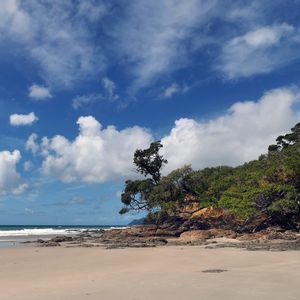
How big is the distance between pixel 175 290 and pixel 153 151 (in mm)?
42923

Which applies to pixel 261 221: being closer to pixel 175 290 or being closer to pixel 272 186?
pixel 272 186

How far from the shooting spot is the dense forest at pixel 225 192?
110 feet

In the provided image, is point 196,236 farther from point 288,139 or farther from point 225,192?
point 288,139

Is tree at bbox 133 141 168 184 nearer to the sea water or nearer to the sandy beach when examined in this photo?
the sea water

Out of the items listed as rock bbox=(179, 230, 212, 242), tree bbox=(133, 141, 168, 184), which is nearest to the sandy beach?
rock bbox=(179, 230, 212, 242)

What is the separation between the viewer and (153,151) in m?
52.0

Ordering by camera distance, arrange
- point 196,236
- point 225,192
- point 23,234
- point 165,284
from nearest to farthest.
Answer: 1. point 165,284
2. point 196,236
3. point 225,192
4. point 23,234

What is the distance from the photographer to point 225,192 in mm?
37250

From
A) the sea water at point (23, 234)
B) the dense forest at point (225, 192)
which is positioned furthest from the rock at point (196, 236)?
the sea water at point (23, 234)

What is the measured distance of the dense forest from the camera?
33.5 meters

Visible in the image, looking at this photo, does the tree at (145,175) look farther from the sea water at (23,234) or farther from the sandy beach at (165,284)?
the sandy beach at (165,284)

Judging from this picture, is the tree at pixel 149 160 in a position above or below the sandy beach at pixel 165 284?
above

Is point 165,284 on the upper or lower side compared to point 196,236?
lower

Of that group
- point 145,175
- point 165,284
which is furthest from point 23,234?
point 165,284
